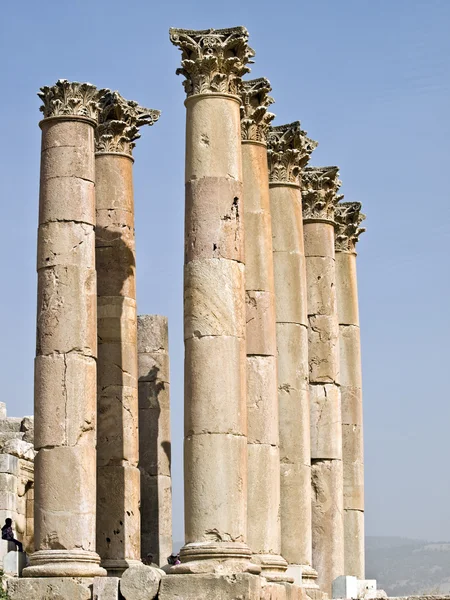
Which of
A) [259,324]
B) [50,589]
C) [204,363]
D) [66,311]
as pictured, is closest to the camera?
[204,363]

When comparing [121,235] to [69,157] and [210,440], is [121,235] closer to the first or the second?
[69,157]

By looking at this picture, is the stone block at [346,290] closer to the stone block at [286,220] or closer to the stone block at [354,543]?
the stone block at [354,543]

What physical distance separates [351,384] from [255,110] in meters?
13.4

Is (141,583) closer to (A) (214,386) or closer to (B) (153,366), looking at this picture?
(A) (214,386)

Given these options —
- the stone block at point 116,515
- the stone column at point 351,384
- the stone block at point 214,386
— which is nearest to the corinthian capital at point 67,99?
the stone block at point 214,386

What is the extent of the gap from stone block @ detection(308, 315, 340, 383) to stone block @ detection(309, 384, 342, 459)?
0.29 meters

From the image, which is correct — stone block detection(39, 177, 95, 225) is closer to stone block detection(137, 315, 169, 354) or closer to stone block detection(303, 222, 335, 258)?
stone block detection(303, 222, 335, 258)

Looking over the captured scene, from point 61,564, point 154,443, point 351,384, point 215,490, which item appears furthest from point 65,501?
point 351,384

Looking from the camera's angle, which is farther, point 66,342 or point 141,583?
point 66,342

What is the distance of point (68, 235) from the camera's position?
1410 inches

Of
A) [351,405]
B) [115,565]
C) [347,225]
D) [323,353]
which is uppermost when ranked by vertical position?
[347,225]

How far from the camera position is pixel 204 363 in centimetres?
3300

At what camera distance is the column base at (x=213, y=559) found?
31.8 metres

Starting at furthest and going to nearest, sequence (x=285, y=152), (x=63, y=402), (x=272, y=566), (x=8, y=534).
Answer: (x=285, y=152), (x=8, y=534), (x=272, y=566), (x=63, y=402)
